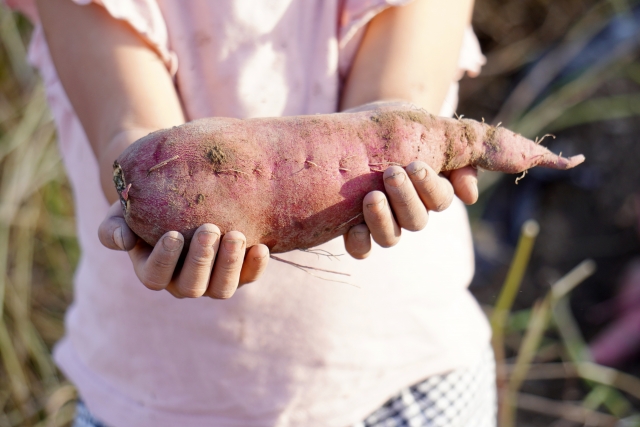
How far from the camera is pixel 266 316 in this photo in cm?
88

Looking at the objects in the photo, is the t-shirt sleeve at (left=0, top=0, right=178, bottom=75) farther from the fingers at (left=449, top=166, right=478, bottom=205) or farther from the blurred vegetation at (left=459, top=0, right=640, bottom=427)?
the blurred vegetation at (left=459, top=0, right=640, bottom=427)

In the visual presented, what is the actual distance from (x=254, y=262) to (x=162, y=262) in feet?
0.38

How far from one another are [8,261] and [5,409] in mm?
529

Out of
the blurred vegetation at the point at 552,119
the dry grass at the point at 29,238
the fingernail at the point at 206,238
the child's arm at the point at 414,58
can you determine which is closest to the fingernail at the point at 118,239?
the fingernail at the point at 206,238

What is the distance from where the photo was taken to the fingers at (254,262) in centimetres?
70

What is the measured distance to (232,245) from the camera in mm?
663

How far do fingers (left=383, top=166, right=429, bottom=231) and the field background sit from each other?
0.85 metres

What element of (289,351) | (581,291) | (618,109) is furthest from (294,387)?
(618,109)

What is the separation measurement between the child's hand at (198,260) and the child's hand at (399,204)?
14 centimetres

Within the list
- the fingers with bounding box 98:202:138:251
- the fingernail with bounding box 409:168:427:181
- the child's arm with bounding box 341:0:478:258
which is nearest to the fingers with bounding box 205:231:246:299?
the fingers with bounding box 98:202:138:251

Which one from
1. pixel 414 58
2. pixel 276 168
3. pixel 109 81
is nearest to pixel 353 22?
pixel 414 58

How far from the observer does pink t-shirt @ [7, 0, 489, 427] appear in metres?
0.88

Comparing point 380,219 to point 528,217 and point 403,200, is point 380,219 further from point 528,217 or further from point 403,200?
point 528,217

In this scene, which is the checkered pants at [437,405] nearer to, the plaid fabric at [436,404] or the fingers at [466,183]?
the plaid fabric at [436,404]
